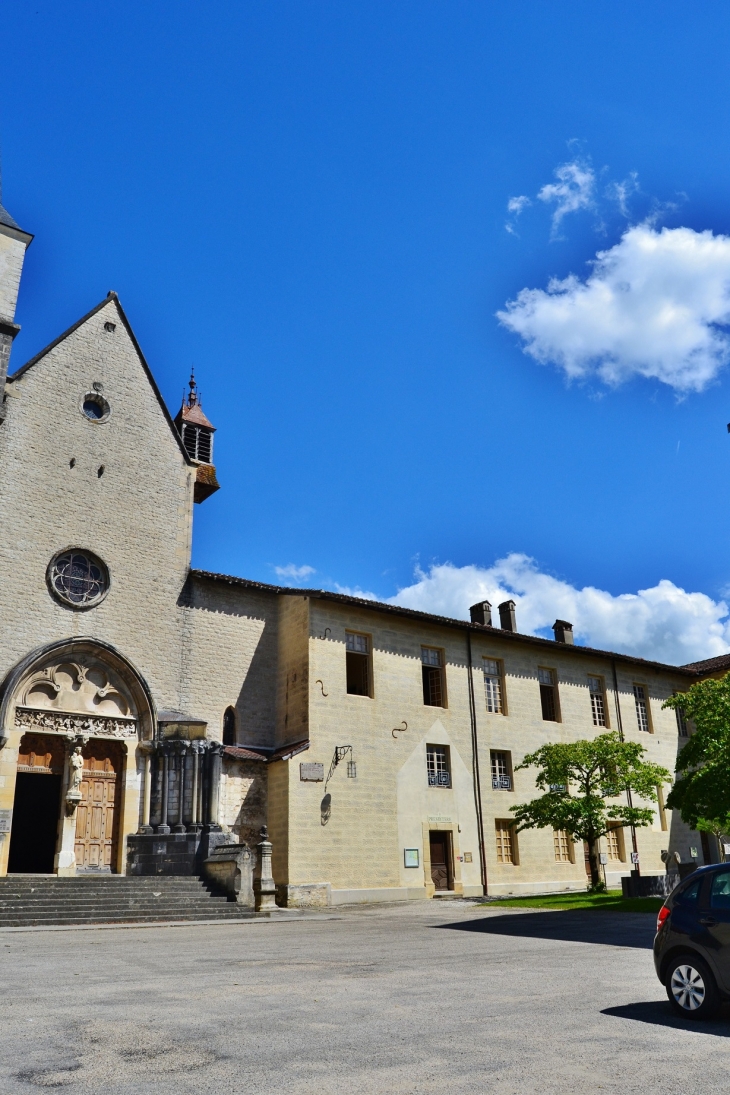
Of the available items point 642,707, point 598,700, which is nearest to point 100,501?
point 598,700

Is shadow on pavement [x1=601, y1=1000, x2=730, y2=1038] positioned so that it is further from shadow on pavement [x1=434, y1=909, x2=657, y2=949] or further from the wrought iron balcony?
the wrought iron balcony

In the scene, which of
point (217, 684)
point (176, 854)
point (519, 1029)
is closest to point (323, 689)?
point (217, 684)

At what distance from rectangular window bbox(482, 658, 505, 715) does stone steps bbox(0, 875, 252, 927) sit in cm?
1244

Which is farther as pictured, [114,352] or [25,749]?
[114,352]

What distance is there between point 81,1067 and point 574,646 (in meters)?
27.8

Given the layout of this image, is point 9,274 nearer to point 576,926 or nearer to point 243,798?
point 243,798

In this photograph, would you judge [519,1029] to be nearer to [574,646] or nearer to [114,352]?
[114,352]

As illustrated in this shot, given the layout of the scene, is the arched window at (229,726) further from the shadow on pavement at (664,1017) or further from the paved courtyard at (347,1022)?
the shadow on pavement at (664,1017)

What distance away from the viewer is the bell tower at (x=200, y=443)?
28156 millimetres

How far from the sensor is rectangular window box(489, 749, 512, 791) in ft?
93.4

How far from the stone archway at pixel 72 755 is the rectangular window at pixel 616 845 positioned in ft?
56.4

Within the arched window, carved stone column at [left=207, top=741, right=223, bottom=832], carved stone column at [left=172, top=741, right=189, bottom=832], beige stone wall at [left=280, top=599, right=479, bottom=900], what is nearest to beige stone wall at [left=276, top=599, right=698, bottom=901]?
beige stone wall at [left=280, top=599, right=479, bottom=900]

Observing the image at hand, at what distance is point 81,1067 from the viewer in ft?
17.8

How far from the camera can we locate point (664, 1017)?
7.20 metres
